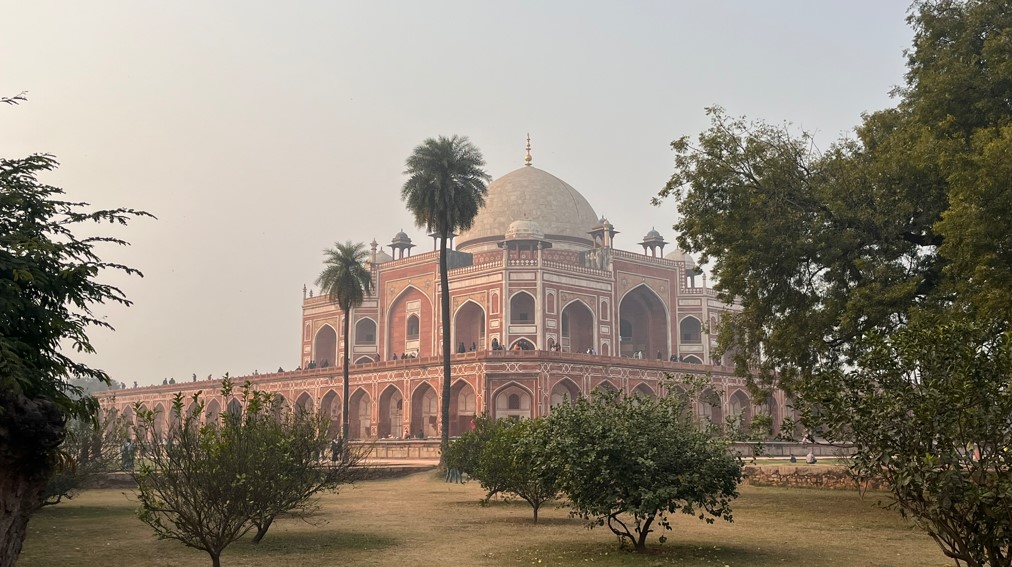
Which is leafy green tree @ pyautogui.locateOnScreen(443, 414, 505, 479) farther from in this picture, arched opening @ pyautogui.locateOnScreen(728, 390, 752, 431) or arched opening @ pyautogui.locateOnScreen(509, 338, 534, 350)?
arched opening @ pyautogui.locateOnScreen(728, 390, 752, 431)

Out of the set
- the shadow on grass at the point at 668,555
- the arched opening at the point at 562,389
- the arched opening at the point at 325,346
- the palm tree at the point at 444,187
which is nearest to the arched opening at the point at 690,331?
the arched opening at the point at 562,389

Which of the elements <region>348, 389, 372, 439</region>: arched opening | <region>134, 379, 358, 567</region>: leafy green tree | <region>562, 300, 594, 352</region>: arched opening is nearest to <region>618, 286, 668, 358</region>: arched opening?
<region>562, 300, 594, 352</region>: arched opening

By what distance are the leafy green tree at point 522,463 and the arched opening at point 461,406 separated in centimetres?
2296

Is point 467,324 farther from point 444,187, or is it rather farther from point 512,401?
point 444,187

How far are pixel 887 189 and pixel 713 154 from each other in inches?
137

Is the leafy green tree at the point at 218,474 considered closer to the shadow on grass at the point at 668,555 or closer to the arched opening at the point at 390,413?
the shadow on grass at the point at 668,555

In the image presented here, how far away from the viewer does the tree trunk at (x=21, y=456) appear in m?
7.29

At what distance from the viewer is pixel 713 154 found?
58.2 ft

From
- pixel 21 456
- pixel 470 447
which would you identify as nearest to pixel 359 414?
pixel 470 447

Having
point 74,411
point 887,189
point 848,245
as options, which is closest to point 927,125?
point 887,189

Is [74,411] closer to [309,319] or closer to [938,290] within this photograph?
[938,290]

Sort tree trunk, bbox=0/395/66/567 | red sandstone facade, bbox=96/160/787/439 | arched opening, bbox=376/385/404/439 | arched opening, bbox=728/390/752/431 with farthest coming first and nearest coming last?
arched opening, bbox=728/390/752/431, arched opening, bbox=376/385/404/439, red sandstone facade, bbox=96/160/787/439, tree trunk, bbox=0/395/66/567

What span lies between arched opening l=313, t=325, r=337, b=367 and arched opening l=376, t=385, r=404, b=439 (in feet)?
42.2

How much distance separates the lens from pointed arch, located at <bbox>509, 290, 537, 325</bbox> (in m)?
46.6
